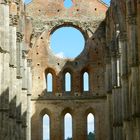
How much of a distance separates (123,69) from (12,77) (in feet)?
23.1

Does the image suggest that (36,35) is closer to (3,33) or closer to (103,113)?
(103,113)

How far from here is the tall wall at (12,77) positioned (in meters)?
24.5

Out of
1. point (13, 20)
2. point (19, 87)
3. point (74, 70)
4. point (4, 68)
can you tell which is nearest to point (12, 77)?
point (4, 68)

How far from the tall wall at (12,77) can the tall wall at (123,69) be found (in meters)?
6.24

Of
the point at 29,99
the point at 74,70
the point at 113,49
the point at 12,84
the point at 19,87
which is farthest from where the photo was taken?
the point at 74,70

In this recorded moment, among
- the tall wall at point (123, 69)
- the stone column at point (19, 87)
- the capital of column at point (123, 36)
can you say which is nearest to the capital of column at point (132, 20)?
the tall wall at point (123, 69)

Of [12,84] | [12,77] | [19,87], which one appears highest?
[19,87]

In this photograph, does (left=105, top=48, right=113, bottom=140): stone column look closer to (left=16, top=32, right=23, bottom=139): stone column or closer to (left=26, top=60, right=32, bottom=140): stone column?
(left=26, top=60, right=32, bottom=140): stone column

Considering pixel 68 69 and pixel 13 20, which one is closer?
pixel 13 20

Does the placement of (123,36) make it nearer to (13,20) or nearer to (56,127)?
(13,20)

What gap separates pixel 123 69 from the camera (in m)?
30.8

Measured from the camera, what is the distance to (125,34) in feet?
105

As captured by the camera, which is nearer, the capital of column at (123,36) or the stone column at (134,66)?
the stone column at (134,66)

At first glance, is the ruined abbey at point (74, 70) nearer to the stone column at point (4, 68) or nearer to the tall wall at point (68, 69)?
the tall wall at point (68, 69)
